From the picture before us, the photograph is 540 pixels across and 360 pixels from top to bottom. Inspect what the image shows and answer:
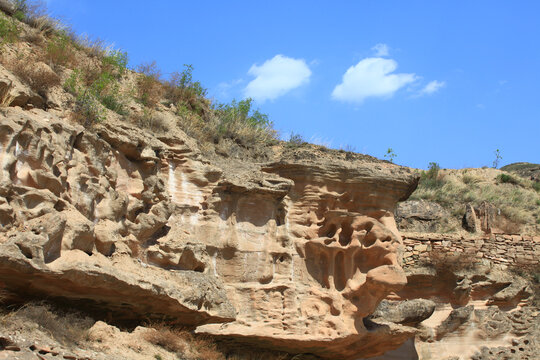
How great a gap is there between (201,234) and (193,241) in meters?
0.47

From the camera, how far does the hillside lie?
847 centimetres

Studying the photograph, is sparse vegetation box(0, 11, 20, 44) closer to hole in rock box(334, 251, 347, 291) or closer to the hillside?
the hillside

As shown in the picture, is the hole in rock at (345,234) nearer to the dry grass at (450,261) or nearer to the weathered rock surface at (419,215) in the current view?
the dry grass at (450,261)

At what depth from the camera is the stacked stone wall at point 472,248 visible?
17281mm

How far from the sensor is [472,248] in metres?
17.7

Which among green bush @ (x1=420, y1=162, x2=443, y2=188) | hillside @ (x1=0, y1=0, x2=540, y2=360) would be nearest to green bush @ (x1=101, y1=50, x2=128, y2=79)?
hillside @ (x1=0, y1=0, x2=540, y2=360)

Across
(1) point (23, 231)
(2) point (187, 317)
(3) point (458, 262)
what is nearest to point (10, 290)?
(1) point (23, 231)

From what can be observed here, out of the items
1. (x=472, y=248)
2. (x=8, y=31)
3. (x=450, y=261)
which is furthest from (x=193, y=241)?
(x=472, y=248)

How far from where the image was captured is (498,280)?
56.2ft

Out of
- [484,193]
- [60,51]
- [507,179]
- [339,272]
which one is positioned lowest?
[339,272]

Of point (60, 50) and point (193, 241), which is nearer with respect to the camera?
point (193, 241)

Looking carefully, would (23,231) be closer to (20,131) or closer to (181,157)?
(20,131)

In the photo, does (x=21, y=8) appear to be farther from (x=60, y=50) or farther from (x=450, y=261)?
(x=450, y=261)

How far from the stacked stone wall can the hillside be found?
0.06 metres
